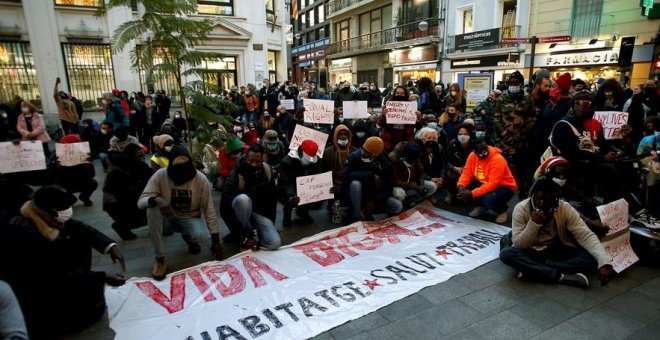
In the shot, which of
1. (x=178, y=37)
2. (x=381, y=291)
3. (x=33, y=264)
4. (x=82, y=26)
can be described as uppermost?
(x=82, y=26)

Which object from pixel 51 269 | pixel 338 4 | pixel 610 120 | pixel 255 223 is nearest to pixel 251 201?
pixel 255 223

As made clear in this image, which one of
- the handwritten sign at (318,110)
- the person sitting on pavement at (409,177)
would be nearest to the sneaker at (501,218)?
the person sitting on pavement at (409,177)

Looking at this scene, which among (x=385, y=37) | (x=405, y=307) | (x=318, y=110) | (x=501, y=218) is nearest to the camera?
(x=405, y=307)

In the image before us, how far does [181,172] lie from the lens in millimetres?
4301

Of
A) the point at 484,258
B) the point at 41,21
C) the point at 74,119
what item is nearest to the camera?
the point at 484,258

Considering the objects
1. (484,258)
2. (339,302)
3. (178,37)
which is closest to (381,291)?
(339,302)

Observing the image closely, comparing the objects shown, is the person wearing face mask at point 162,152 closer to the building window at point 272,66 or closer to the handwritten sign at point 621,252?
the handwritten sign at point 621,252

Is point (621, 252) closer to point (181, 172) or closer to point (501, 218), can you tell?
point (501, 218)

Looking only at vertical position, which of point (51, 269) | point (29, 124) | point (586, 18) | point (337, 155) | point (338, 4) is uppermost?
point (338, 4)

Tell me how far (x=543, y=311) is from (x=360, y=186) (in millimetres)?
2741

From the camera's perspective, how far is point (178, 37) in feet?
17.3

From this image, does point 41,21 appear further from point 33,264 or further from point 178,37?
point 33,264

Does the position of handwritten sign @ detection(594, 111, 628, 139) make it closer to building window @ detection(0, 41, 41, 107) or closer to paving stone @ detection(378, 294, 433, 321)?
paving stone @ detection(378, 294, 433, 321)

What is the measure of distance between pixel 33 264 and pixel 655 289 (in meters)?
5.50
